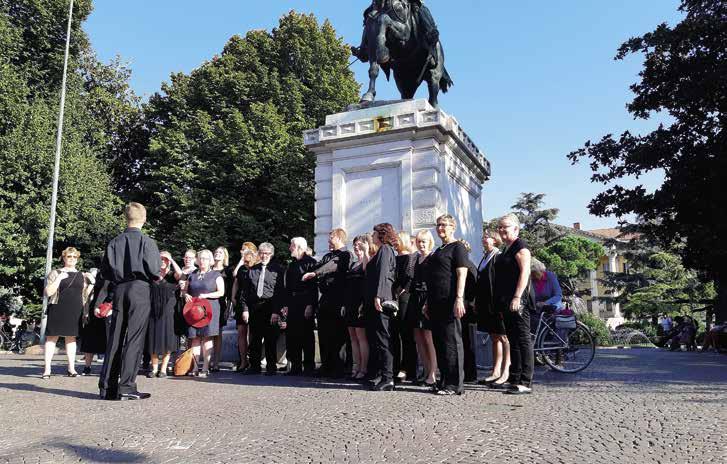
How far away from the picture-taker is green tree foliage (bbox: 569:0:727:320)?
1552 cm

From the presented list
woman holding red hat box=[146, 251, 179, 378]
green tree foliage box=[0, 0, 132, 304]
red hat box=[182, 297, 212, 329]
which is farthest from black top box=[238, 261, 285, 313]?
green tree foliage box=[0, 0, 132, 304]

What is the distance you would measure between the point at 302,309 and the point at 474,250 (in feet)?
17.1

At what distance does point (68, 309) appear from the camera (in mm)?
8164

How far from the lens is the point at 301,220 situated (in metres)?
25.0

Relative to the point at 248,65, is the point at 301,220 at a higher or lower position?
lower

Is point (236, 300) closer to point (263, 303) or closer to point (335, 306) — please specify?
point (263, 303)

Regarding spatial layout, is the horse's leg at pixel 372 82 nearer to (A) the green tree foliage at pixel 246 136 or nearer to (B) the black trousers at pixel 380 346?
(B) the black trousers at pixel 380 346

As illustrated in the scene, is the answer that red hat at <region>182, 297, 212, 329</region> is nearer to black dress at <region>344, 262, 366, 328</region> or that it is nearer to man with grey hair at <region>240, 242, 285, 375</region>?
man with grey hair at <region>240, 242, 285, 375</region>

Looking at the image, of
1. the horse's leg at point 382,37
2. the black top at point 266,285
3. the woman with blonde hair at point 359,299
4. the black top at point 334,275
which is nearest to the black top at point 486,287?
the woman with blonde hair at point 359,299

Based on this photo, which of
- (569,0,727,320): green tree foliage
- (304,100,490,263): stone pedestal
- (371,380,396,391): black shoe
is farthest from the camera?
(569,0,727,320): green tree foliage

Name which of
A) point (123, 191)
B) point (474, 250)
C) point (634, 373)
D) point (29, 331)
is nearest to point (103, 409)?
point (634, 373)

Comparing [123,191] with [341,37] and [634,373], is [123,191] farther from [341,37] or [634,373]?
[634,373]

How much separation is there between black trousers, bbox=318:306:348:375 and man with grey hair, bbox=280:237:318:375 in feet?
0.56

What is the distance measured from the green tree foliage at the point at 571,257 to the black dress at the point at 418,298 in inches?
2054
